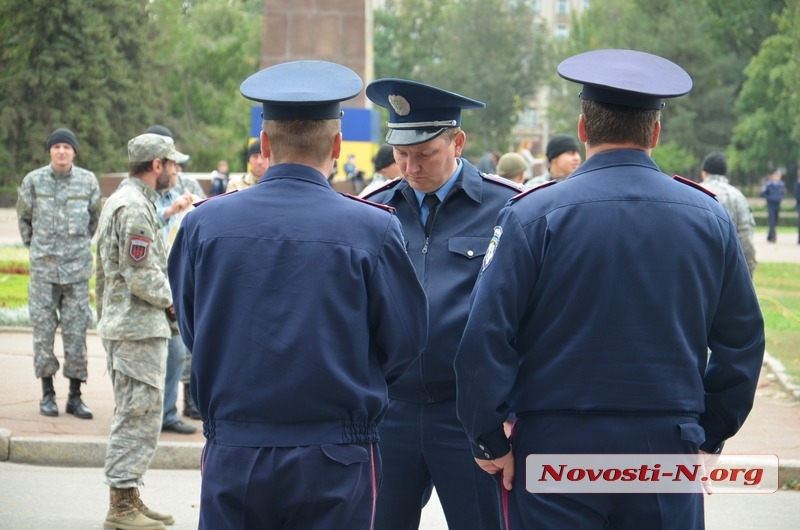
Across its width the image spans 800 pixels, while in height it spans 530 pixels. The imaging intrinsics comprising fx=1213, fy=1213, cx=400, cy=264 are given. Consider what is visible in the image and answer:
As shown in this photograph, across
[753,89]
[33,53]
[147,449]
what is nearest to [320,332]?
[147,449]

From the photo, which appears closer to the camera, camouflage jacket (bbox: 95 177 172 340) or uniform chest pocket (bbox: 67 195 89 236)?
camouflage jacket (bbox: 95 177 172 340)

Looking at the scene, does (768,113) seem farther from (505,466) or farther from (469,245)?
(505,466)

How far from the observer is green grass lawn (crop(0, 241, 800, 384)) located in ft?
44.7

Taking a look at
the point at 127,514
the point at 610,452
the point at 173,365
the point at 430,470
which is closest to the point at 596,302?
the point at 610,452

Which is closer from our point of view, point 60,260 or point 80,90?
point 60,260

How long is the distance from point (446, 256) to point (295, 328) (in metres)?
1.26

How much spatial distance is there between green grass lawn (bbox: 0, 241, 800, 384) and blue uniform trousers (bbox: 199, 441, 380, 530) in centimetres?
A: 874

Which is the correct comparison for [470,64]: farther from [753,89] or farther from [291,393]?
[291,393]

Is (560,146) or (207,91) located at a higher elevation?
(560,146)

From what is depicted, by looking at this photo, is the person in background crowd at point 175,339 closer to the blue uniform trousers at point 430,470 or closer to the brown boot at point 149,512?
the brown boot at point 149,512

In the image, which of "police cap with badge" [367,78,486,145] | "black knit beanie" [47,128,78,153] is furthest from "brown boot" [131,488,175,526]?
"black knit beanie" [47,128,78,153]

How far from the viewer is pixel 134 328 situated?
667cm

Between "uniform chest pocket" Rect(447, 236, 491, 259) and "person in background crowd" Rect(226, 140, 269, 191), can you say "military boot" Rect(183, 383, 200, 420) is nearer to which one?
"person in background crowd" Rect(226, 140, 269, 191)

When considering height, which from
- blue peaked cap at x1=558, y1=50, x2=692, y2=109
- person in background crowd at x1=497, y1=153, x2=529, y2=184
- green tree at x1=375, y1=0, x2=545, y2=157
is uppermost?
blue peaked cap at x1=558, y1=50, x2=692, y2=109
